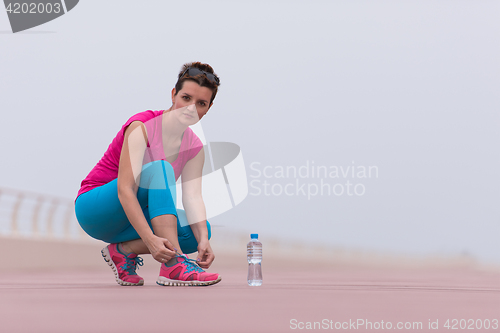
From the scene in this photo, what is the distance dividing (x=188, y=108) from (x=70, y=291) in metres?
1.03

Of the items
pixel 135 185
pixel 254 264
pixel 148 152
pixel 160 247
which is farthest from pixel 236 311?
pixel 254 264

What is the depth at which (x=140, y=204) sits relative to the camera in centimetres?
294

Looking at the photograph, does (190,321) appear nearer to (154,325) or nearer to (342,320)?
(154,325)

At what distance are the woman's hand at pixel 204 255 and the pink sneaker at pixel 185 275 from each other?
53mm

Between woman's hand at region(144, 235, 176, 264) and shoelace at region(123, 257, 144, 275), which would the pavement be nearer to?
woman's hand at region(144, 235, 176, 264)

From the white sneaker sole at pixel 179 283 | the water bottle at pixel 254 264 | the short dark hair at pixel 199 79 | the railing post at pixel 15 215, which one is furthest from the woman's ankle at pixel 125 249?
the railing post at pixel 15 215

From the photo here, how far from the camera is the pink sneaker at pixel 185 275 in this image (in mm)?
2805

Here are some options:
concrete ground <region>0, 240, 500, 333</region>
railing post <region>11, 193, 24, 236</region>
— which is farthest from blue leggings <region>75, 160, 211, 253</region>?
railing post <region>11, 193, 24, 236</region>

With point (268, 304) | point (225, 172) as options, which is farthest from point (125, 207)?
point (268, 304)

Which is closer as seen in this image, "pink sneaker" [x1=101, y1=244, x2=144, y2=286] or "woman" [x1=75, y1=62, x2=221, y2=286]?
"woman" [x1=75, y1=62, x2=221, y2=286]

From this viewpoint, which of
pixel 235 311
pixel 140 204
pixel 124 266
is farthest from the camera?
pixel 124 266

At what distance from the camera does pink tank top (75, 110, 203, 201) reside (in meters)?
2.96

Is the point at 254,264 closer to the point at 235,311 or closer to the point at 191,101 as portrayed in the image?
the point at 191,101

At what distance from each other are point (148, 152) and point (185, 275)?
63cm
